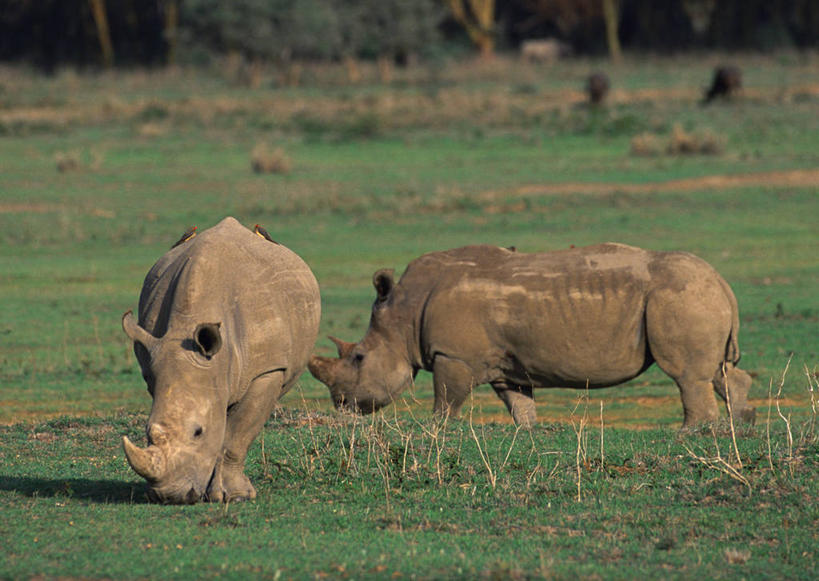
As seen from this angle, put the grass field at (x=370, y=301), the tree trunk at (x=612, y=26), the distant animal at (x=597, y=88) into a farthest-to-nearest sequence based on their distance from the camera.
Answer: the tree trunk at (x=612, y=26) < the distant animal at (x=597, y=88) < the grass field at (x=370, y=301)

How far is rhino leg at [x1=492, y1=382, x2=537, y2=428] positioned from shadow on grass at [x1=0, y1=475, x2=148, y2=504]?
11.7 feet

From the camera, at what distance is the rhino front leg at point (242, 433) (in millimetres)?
8180

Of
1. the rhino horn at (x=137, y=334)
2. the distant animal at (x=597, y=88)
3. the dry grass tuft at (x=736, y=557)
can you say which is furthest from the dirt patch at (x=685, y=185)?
the dry grass tuft at (x=736, y=557)

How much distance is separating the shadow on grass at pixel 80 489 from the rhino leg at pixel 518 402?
3557mm

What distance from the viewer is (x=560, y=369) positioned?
1095cm

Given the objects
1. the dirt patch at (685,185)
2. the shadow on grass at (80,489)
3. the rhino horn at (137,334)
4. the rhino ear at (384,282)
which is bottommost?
the dirt patch at (685,185)

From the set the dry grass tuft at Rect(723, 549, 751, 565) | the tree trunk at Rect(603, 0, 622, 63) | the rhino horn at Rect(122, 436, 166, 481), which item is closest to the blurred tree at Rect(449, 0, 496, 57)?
the tree trunk at Rect(603, 0, 622, 63)

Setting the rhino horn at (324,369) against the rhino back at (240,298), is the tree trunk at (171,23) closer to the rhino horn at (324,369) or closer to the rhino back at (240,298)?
the rhino horn at (324,369)

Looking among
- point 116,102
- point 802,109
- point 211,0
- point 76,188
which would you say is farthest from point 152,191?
point 211,0

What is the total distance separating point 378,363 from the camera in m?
11.6

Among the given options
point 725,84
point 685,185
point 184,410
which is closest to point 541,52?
point 725,84

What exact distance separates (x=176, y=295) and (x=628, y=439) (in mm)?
3629

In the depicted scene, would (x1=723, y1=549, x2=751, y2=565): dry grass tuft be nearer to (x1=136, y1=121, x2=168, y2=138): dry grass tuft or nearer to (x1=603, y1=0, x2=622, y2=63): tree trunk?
(x1=136, y1=121, x2=168, y2=138): dry grass tuft

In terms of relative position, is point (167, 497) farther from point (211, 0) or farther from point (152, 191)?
point (211, 0)
